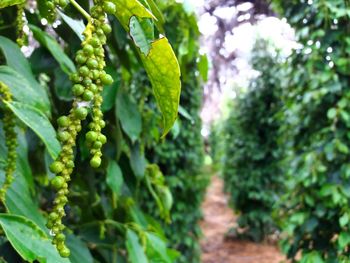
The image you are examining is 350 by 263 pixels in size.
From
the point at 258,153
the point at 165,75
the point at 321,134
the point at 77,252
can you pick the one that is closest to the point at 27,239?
the point at 165,75

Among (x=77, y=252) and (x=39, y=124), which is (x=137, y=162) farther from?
(x=39, y=124)

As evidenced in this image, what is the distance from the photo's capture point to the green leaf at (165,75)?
445 mm

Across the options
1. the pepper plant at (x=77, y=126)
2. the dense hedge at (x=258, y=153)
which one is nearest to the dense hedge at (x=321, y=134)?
the pepper plant at (x=77, y=126)

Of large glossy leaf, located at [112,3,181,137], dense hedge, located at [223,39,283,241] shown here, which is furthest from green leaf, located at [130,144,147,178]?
dense hedge, located at [223,39,283,241]

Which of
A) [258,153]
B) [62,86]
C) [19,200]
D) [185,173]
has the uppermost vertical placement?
[62,86]

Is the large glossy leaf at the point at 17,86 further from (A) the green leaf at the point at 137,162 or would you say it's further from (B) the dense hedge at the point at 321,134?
(B) the dense hedge at the point at 321,134

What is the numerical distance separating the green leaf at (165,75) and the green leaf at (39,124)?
135 millimetres

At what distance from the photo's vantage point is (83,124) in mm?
922

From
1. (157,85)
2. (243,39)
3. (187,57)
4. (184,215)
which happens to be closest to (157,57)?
(157,85)

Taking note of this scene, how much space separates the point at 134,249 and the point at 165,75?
566 mm

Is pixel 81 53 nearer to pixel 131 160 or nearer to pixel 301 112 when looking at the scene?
pixel 131 160

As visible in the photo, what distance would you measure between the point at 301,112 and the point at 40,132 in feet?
5.68

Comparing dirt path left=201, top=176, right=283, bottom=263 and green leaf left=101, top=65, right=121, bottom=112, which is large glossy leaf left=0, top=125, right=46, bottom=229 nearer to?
green leaf left=101, top=65, right=121, bottom=112

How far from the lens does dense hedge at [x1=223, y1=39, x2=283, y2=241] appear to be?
476cm
